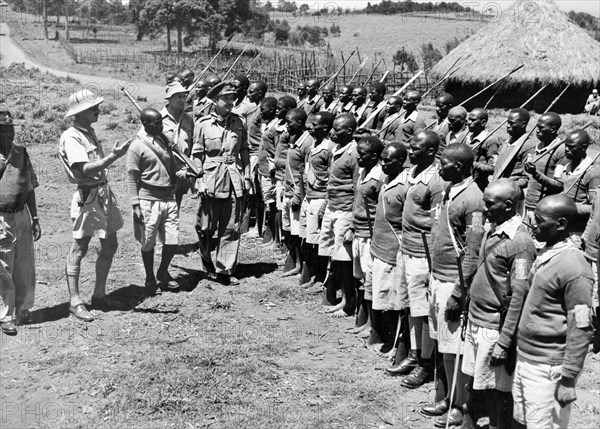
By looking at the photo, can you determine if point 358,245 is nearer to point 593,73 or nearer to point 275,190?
point 275,190

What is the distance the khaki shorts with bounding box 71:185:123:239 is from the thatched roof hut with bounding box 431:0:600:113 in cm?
1654

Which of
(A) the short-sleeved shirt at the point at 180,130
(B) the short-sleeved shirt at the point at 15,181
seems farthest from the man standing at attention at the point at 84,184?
(A) the short-sleeved shirt at the point at 180,130

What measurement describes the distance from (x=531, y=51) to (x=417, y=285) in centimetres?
1911

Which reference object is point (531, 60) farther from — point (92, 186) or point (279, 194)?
point (92, 186)

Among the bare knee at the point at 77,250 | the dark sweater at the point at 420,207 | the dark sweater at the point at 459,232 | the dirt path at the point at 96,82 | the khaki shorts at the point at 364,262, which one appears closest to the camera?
the dark sweater at the point at 459,232

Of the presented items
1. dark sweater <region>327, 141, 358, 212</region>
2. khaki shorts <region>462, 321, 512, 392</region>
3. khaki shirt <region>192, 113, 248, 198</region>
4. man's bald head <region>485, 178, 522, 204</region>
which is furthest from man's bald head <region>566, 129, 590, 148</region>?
khaki shirt <region>192, 113, 248, 198</region>

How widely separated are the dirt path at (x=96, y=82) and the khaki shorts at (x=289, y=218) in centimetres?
1035

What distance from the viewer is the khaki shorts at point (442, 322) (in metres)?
5.13

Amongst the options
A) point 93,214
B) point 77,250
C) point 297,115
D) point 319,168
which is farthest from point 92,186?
point 297,115

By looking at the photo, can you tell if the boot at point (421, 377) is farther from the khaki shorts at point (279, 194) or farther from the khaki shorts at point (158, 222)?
the khaki shorts at point (279, 194)

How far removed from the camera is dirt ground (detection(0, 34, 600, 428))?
5.41m

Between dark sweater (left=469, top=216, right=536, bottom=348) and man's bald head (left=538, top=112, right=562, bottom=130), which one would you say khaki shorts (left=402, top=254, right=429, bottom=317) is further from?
man's bald head (left=538, top=112, right=562, bottom=130)

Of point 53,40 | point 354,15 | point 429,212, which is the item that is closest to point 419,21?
point 354,15

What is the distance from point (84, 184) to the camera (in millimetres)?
7090
